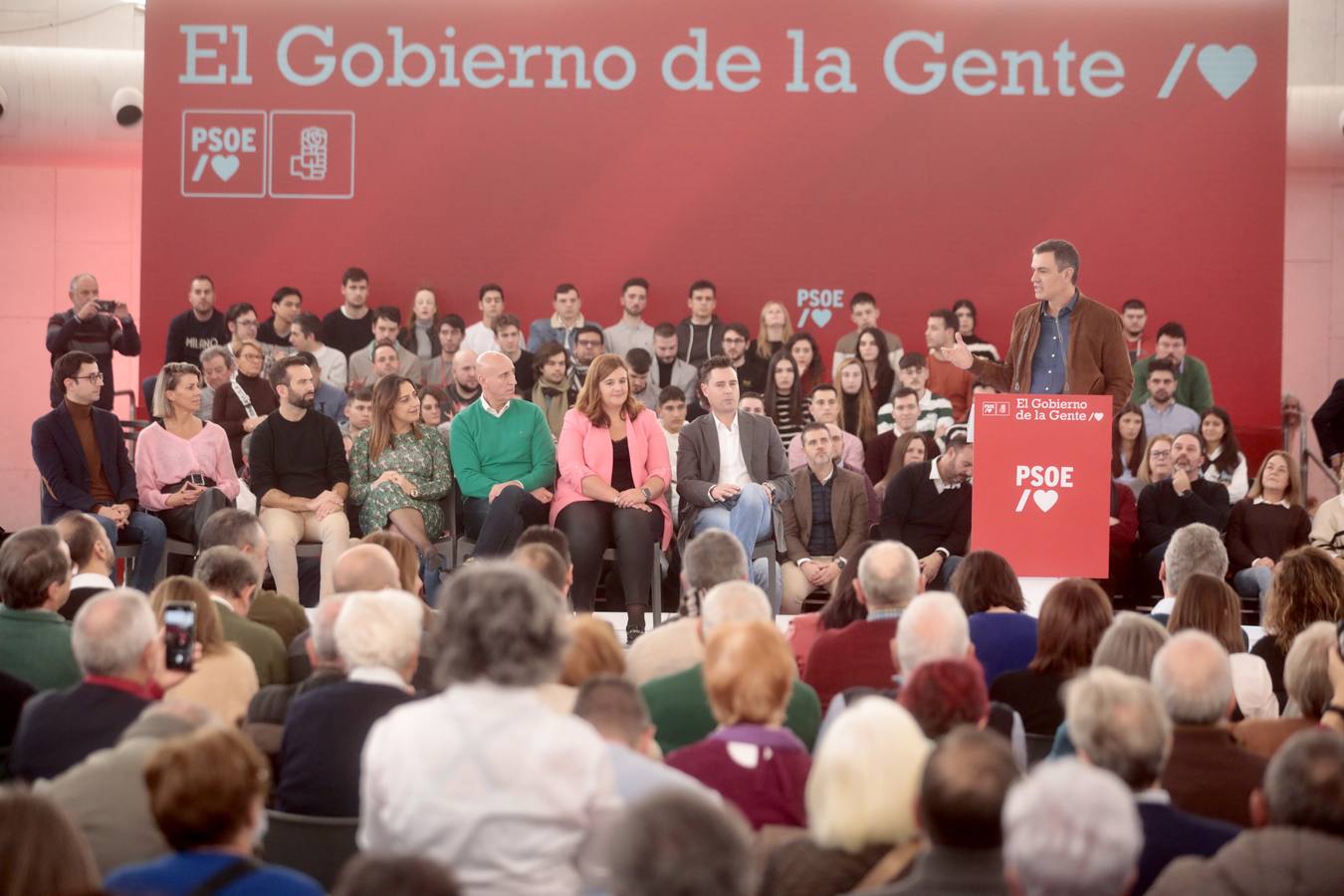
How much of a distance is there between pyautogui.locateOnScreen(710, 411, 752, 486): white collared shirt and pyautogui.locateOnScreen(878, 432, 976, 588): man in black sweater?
2.20ft

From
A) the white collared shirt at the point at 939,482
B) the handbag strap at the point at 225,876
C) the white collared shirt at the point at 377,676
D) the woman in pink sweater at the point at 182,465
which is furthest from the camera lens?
the white collared shirt at the point at 939,482

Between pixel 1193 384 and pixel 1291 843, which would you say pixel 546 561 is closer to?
pixel 1291 843

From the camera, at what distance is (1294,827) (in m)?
2.31

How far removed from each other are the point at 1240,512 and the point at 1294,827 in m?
5.10

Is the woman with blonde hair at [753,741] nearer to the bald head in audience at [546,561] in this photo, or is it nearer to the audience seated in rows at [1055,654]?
the audience seated in rows at [1055,654]

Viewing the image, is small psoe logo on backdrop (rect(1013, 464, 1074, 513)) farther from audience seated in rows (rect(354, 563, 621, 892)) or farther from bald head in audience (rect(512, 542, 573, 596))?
audience seated in rows (rect(354, 563, 621, 892))

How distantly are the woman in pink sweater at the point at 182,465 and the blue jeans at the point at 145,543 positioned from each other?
11 cm

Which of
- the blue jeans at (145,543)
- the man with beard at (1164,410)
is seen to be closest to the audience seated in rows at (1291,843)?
the blue jeans at (145,543)

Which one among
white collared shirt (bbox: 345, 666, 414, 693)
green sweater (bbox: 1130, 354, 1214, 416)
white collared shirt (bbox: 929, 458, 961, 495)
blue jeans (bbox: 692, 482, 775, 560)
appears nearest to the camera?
white collared shirt (bbox: 345, 666, 414, 693)

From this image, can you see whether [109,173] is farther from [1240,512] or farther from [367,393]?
[1240,512]

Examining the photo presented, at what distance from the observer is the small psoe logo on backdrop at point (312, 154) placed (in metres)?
10.1

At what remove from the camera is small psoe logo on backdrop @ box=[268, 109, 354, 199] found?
10.1m

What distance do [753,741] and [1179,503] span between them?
4.93m

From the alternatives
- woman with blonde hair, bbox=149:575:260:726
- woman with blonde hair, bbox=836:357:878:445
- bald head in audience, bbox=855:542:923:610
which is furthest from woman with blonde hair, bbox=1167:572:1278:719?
woman with blonde hair, bbox=836:357:878:445
